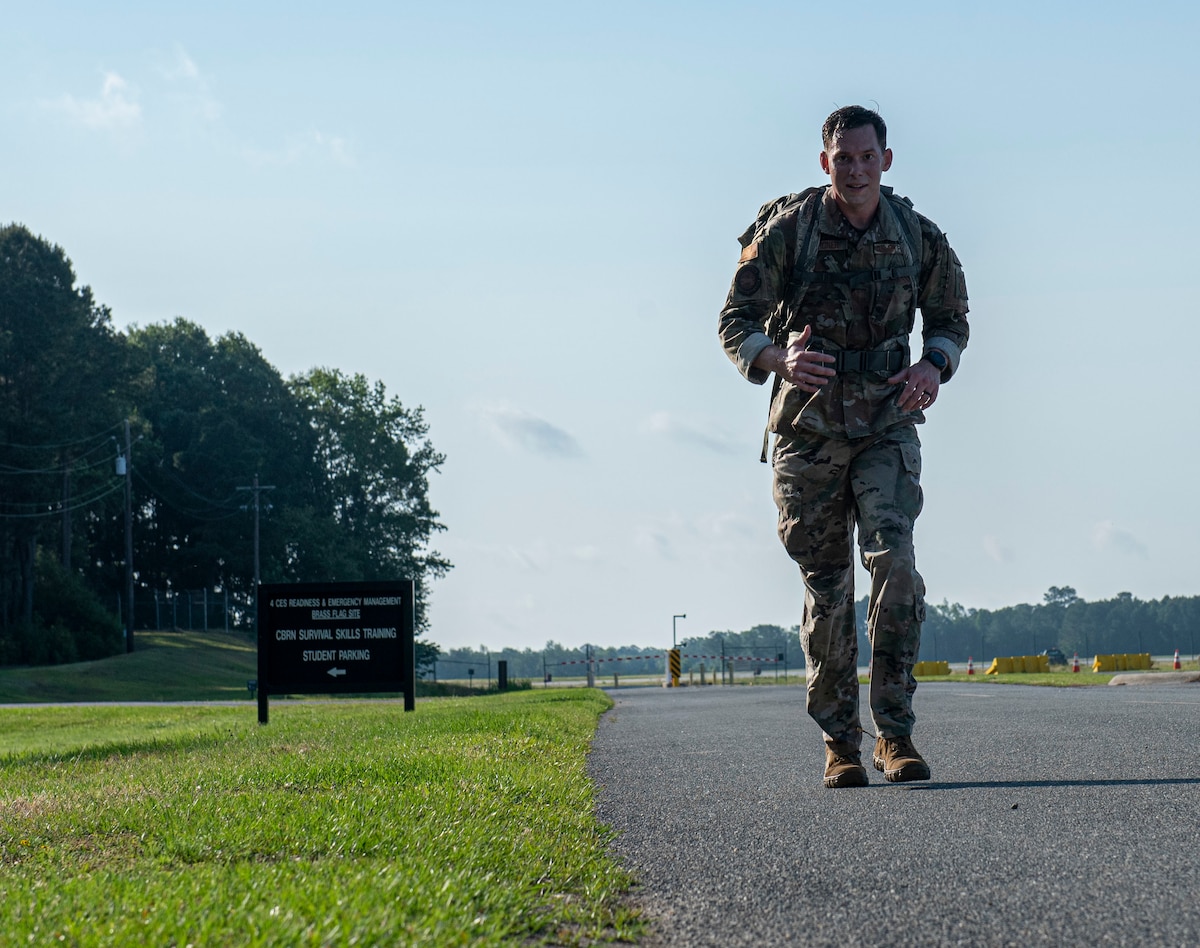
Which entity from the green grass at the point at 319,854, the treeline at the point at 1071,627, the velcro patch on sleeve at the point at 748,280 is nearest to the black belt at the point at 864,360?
the velcro patch on sleeve at the point at 748,280

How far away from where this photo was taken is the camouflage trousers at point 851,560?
5.32m

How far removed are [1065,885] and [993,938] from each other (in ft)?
1.75

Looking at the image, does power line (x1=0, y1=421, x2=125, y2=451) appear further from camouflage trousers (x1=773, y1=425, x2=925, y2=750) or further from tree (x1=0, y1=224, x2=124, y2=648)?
camouflage trousers (x1=773, y1=425, x2=925, y2=750)

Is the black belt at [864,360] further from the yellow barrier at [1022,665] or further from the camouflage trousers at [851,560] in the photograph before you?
the yellow barrier at [1022,665]

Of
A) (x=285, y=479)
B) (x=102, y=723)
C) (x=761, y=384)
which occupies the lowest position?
(x=102, y=723)

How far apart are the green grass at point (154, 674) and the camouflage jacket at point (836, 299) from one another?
89.2ft

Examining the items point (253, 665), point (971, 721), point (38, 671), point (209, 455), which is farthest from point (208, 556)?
point (971, 721)

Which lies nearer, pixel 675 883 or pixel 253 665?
pixel 675 883

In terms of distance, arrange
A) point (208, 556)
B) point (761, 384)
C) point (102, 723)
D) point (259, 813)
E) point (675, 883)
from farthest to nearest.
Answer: point (208, 556)
point (102, 723)
point (761, 384)
point (259, 813)
point (675, 883)

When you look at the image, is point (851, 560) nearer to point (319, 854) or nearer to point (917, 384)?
point (917, 384)

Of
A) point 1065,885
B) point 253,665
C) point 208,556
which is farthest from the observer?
point 208,556

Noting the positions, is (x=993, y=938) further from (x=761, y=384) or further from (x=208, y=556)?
(x=208, y=556)

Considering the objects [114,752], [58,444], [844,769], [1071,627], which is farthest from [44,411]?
[1071,627]

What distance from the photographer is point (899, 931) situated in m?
2.74
